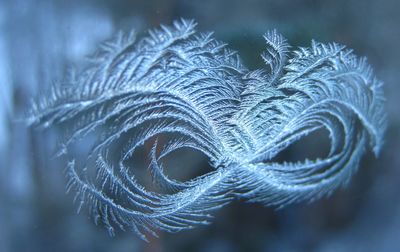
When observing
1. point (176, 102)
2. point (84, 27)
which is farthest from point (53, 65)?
point (176, 102)

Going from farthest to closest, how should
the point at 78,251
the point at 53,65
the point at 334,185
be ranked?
the point at 334,185, the point at 78,251, the point at 53,65

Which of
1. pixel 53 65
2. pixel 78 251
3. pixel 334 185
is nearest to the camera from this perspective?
pixel 53 65

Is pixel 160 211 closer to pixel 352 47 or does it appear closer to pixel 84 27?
pixel 84 27

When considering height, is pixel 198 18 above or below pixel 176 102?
above
